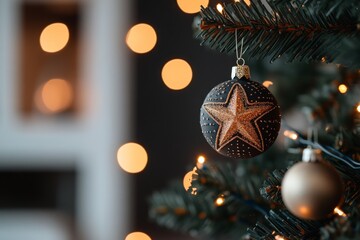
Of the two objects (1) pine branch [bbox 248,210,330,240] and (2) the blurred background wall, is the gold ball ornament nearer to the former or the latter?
(1) pine branch [bbox 248,210,330,240]

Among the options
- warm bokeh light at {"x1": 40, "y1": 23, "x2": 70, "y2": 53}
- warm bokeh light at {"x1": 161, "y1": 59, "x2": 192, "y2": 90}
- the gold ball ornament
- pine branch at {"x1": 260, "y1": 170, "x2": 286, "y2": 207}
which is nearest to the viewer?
the gold ball ornament

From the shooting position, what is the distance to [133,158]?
6.11 ft

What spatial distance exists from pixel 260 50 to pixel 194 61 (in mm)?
1522

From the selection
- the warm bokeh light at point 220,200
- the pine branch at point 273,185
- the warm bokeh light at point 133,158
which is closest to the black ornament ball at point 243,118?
the pine branch at point 273,185

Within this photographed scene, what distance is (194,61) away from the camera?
6.45 ft

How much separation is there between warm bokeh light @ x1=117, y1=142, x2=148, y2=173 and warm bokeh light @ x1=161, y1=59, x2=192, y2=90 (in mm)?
266

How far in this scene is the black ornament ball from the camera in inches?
17.6

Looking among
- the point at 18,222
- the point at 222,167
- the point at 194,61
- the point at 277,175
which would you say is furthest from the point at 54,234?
the point at 277,175

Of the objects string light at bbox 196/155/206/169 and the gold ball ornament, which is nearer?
the gold ball ornament

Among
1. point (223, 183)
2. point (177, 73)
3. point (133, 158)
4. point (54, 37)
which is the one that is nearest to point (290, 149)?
point (223, 183)

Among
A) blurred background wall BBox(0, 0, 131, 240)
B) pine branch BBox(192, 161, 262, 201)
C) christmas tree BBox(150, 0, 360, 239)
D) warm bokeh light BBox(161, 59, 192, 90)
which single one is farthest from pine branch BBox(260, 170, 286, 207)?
blurred background wall BBox(0, 0, 131, 240)

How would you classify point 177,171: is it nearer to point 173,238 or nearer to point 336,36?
point 173,238

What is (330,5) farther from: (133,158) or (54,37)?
(54,37)

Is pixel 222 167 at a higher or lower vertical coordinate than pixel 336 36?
lower
